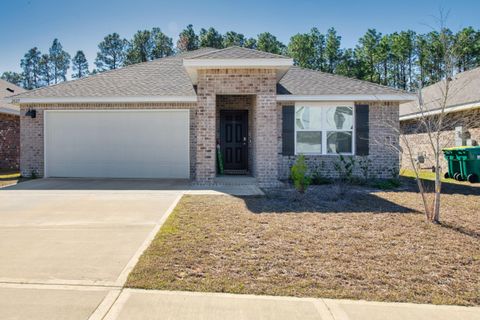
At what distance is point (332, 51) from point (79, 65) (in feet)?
140

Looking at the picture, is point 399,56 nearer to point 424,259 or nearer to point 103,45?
point 424,259

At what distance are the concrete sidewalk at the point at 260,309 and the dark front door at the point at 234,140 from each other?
381 inches

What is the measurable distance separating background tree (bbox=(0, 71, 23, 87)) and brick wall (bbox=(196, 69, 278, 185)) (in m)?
62.6

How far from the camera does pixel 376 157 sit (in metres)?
11.5

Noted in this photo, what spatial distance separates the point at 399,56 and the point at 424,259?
121 ft

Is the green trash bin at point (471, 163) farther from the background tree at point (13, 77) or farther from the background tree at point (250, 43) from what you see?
the background tree at point (13, 77)

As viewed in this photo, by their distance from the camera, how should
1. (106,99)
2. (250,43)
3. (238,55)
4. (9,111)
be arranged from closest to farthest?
1. (238,55)
2. (106,99)
3. (9,111)
4. (250,43)

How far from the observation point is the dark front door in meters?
12.7

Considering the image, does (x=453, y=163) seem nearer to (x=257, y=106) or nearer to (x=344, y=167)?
(x=344, y=167)

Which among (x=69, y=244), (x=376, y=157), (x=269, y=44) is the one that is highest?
(x=269, y=44)

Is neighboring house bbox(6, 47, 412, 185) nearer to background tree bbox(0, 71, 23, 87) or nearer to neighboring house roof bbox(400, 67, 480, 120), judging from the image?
neighboring house roof bbox(400, 67, 480, 120)

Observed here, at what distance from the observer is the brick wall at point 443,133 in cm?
1309

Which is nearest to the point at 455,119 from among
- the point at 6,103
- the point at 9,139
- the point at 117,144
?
the point at 117,144

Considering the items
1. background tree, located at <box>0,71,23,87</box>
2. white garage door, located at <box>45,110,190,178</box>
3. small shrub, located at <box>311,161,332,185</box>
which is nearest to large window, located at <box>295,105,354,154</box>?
small shrub, located at <box>311,161,332,185</box>
